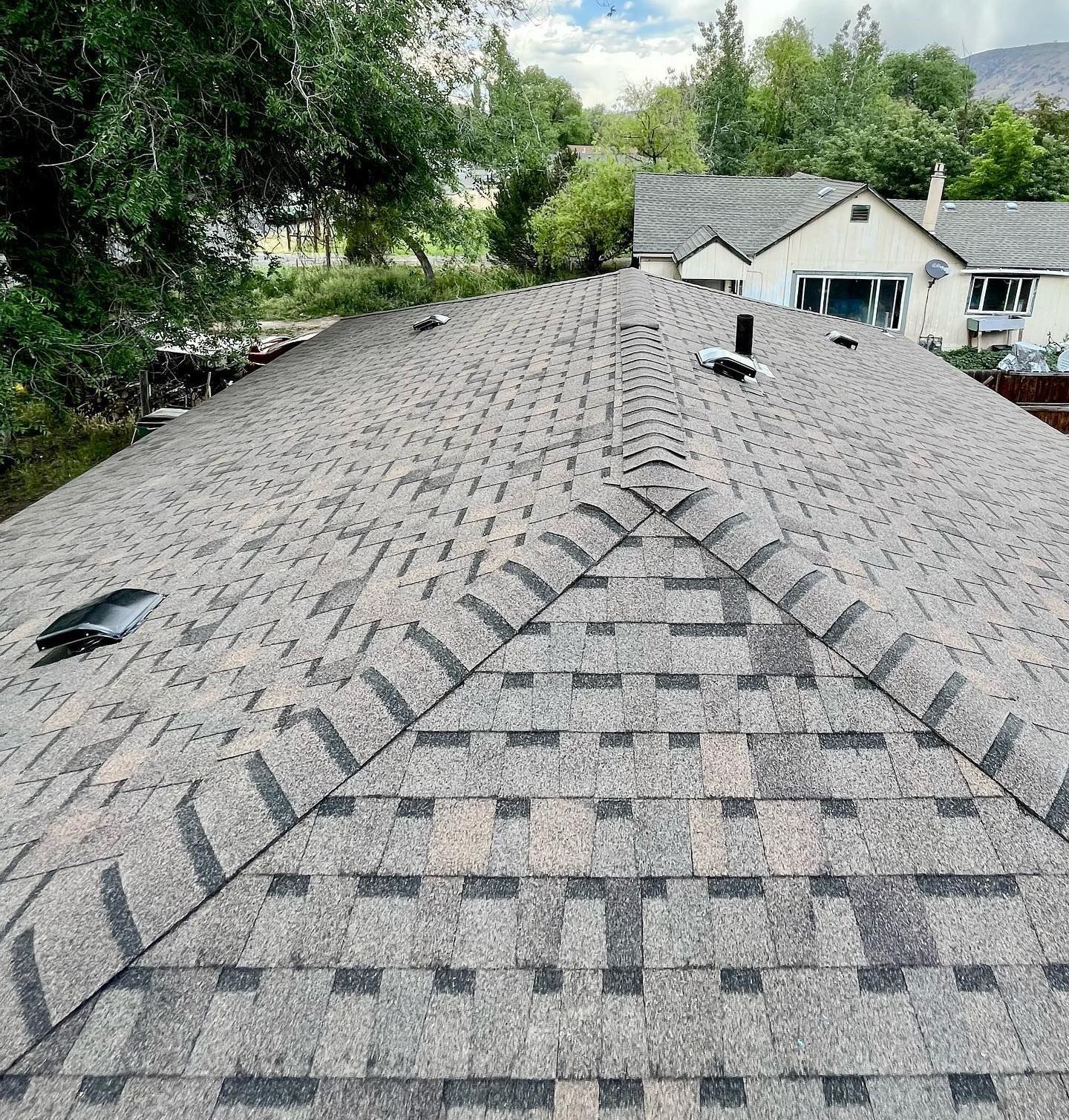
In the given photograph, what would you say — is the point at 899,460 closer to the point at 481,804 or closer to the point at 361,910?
the point at 481,804

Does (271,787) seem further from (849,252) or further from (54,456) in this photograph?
(849,252)

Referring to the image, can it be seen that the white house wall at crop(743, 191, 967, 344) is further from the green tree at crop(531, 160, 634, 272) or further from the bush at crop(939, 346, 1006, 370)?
the green tree at crop(531, 160, 634, 272)

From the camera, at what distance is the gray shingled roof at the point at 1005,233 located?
25.8 m

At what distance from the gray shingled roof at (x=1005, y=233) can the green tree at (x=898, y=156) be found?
12.8 m

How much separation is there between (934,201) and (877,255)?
406cm

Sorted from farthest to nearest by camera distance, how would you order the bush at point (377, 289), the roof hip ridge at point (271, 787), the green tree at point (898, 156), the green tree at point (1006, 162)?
1. the green tree at point (898, 156)
2. the green tree at point (1006, 162)
3. the bush at point (377, 289)
4. the roof hip ridge at point (271, 787)

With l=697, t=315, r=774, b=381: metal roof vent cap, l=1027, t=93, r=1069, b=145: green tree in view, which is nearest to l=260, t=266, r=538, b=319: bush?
l=697, t=315, r=774, b=381: metal roof vent cap

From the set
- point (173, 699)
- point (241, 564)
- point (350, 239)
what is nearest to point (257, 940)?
point (173, 699)

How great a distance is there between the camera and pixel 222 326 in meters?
14.4

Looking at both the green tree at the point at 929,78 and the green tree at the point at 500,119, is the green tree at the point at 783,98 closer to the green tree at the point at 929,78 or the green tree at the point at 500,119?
the green tree at the point at 929,78

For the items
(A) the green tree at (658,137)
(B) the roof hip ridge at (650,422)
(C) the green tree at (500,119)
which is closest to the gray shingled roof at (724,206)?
(C) the green tree at (500,119)

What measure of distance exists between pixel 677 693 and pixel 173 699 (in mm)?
2479

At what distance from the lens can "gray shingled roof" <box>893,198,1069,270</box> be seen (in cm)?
2580

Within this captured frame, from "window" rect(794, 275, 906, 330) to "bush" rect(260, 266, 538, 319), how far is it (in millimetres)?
12876
